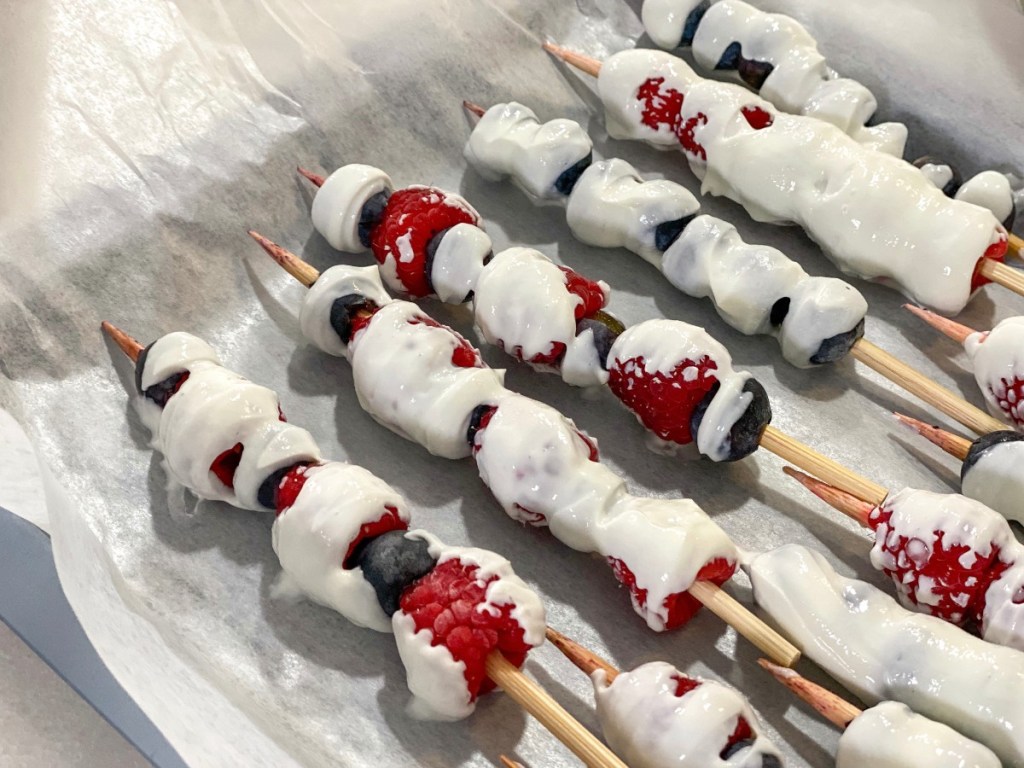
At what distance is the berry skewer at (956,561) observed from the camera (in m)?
1.37

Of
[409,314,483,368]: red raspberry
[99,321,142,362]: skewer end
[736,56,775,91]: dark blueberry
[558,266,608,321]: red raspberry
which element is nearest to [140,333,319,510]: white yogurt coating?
[99,321,142,362]: skewer end

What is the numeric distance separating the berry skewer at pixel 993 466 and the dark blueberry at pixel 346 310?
0.86m

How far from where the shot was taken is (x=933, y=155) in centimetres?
218

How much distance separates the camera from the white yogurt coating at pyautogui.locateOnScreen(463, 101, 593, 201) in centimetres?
201

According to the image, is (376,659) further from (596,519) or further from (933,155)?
(933,155)

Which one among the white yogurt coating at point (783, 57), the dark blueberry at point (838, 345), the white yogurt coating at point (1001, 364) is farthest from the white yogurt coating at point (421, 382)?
the white yogurt coating at point (783, 57)

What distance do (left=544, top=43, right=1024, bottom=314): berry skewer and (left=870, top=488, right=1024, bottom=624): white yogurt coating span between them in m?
0.55

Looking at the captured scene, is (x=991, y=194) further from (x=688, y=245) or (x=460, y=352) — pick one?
(x=460, y=352)

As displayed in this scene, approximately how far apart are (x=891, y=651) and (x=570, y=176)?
105 centimetres

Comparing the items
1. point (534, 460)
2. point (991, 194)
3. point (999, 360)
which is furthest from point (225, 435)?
point (991, 194)

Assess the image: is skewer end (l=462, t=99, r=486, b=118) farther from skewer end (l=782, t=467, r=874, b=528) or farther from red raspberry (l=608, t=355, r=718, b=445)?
→ skewer end (l=782, t=467, r=874, b=528)

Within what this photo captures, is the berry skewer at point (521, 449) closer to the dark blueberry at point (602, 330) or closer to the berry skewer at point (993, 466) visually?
the dark blueberry at point (602, 330)

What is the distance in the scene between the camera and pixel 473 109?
2.19 meters

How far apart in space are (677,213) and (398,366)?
61 centimetres
